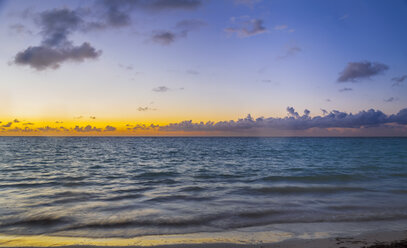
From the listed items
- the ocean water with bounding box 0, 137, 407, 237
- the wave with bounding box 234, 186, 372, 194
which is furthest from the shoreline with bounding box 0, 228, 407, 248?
the wave with bounding box 234, 186, 372, 194

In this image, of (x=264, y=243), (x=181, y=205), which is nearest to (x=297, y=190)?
(x=181, y=205)

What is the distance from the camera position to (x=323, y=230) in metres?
7.91

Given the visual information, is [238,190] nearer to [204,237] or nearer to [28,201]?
[204,237]

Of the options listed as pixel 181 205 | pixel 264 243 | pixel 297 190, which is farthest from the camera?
pixel 297 190

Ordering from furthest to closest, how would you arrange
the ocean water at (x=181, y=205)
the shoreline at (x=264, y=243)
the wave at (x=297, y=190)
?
the wave at (x=297, y=190) < the ocean water at (x=181, y=205) < the shoreline at (x=264, y=243)

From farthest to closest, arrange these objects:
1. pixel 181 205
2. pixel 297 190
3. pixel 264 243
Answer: pixel 297 190
pixel 181 205
pixel 264 243

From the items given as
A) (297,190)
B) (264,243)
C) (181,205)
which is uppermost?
(264,243)

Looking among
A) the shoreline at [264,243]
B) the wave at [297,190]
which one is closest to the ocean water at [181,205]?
the wave at [297,190]

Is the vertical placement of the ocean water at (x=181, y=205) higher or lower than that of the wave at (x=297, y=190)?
higher

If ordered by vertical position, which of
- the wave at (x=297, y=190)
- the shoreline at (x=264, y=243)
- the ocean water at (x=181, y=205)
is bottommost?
the wave at (x=297, y=190)

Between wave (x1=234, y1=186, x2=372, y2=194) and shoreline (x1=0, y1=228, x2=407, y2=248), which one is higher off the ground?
shoreline (x1=0, y1=228, x2=407, y2=248)

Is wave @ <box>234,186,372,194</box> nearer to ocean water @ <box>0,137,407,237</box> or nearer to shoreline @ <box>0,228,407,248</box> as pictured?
ocean water @ <box>0,137,407,237</box>

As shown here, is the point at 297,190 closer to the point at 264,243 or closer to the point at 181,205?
the point at 181,205

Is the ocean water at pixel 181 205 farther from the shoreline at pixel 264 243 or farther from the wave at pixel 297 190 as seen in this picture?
the shoreline at pixel 264 243
